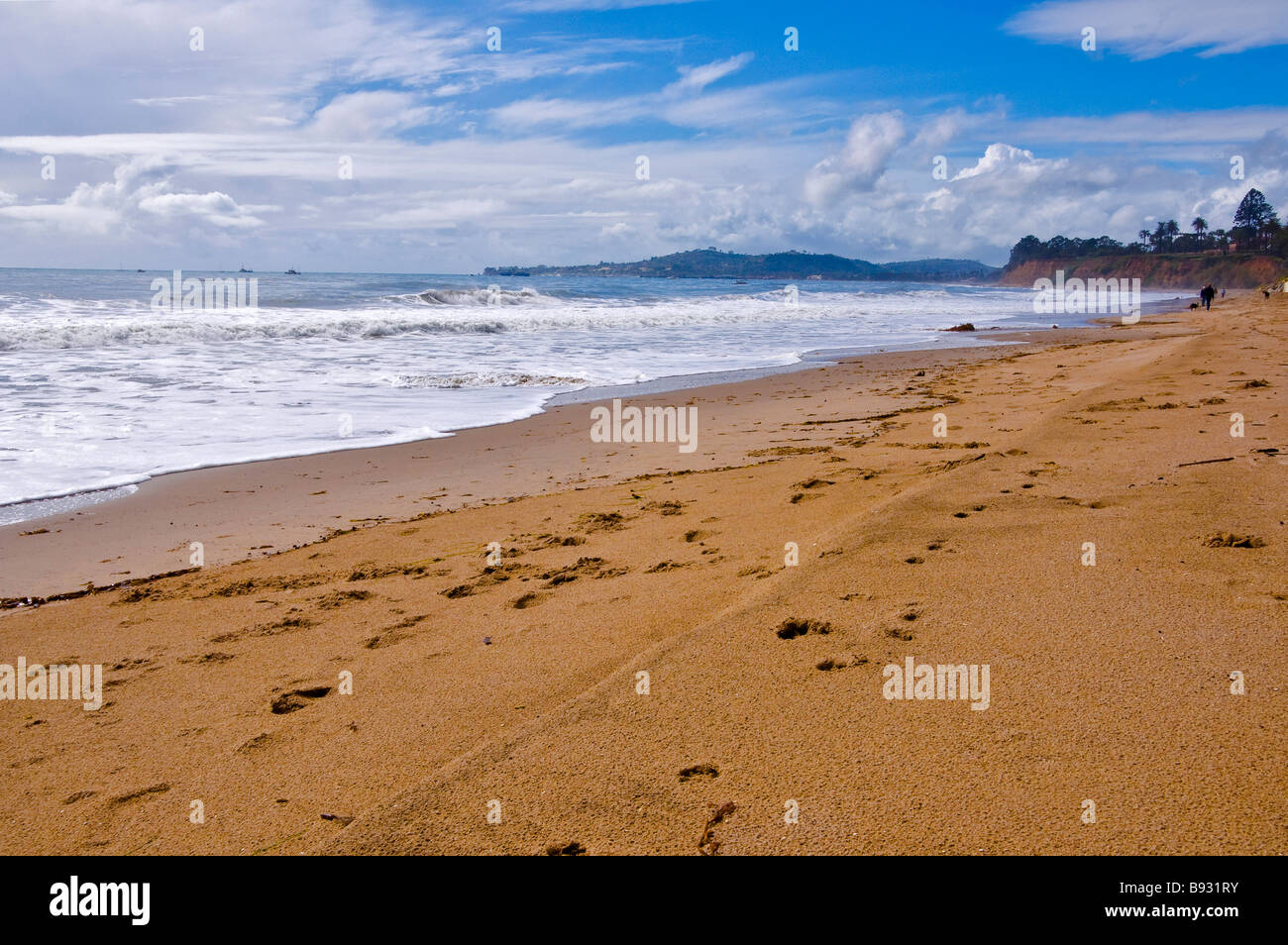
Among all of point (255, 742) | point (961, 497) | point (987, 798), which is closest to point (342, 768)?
point (255, 742)

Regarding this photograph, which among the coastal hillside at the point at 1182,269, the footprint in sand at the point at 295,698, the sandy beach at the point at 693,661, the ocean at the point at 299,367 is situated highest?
the coastal hillside at the point at 1182,269

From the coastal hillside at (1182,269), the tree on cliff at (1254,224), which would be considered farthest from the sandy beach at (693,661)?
the tree on cliff at (1254,224)

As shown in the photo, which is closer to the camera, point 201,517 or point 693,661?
point 693,661

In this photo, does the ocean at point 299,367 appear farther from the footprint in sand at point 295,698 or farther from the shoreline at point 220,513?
the footprint in sand at point 295,698

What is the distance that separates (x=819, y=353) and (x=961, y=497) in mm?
14340

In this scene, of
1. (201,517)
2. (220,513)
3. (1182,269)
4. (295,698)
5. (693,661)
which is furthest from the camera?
(1182,269)

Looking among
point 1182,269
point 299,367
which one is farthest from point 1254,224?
point 299,367

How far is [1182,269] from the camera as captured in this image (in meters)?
111

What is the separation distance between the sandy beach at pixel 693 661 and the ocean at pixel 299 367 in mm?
1958

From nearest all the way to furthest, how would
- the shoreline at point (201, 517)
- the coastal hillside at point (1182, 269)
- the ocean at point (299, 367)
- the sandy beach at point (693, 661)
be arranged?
1. the sandy beach at point (693, 661)
2. the shoreline at point (201, 517)
3. the ocean at point (299, 367)
4. the coastal hillside at point (1182, 269)

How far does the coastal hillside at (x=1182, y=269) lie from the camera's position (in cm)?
9856

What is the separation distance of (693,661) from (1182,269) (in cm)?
13434

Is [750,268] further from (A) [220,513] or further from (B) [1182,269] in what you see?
(A) [220,513]
